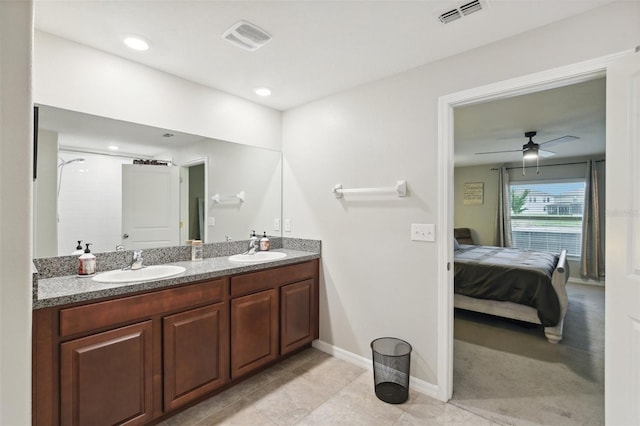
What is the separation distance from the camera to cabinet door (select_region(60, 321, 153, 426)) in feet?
4.78

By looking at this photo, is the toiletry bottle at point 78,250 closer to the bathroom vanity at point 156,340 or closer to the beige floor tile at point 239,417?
the bathroom vanity at point 156,340

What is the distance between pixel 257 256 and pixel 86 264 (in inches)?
47.1

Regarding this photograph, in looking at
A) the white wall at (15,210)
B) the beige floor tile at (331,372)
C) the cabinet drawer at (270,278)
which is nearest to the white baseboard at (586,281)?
the beige floor tile at (331,372)

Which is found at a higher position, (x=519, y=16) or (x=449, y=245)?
(x=519, y=16)

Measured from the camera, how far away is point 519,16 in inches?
64.2

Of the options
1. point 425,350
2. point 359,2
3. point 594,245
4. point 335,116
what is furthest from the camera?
point 594,245

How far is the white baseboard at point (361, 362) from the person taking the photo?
84.3 inches

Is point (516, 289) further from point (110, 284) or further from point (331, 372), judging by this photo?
point (110, 284)

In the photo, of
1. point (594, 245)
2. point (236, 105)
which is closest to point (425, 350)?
point (236, 105)

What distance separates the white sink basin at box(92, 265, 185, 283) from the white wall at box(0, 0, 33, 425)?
45.3 inches

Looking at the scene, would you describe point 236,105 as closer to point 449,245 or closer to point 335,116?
point 335,116

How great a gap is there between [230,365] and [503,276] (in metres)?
3.00

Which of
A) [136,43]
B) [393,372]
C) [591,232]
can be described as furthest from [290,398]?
[591,232]

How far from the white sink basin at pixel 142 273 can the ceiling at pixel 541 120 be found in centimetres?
267
